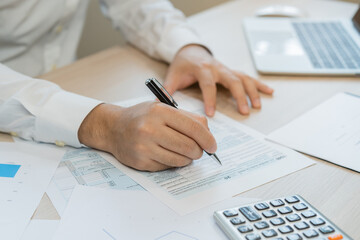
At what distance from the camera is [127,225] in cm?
49

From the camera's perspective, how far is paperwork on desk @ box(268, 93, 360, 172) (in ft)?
2.09

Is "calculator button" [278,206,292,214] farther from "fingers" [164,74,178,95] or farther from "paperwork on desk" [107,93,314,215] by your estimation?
"fingers" [164,74,178,95]

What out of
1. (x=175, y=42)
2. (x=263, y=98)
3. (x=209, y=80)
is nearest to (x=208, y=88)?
(x=209, y=80)

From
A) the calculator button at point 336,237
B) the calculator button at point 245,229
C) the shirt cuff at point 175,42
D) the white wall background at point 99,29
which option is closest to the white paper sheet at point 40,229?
the calculator button at point 245,229

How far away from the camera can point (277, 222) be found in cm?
48

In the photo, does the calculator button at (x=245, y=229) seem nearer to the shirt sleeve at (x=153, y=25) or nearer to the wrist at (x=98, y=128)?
the wrist at (x=98, y=128)

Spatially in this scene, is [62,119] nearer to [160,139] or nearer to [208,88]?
[160,139]

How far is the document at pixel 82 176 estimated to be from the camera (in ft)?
1.80

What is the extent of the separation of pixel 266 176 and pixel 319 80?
0.41m

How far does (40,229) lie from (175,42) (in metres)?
0.62

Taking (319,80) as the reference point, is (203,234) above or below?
below

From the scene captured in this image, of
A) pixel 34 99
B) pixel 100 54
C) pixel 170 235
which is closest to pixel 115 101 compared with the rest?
pixel 34 99

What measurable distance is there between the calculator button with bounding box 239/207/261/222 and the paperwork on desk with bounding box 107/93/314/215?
5 cm

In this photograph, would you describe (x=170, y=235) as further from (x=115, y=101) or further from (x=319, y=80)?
(x=319, y=80)
